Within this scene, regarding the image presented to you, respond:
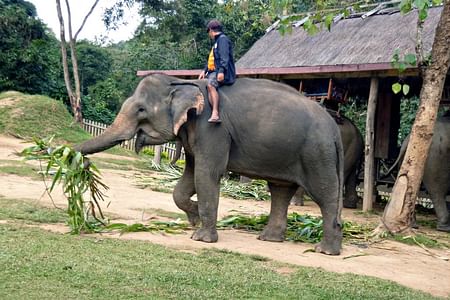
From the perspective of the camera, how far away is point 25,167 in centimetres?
1253

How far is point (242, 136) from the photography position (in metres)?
7.48

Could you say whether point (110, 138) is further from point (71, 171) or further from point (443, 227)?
point (443, 227)

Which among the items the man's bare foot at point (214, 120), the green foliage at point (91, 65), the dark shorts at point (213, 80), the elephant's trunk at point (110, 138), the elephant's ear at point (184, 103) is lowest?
the elephant's trunk at point (110, 138)

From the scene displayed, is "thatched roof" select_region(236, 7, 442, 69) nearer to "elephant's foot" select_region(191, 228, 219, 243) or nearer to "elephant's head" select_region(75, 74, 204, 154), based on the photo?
"elephant's head" select_region(75, 74, 204, 154)

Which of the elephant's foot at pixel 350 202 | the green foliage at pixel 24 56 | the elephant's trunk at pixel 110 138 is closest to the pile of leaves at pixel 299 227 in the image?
the elephant's trunk at pixel 110 138

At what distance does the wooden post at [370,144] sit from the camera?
11.6 metres

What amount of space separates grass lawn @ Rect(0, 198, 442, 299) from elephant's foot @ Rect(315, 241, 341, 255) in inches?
42.6

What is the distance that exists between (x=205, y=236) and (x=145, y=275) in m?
2.08

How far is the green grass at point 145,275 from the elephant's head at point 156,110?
56.7 inches

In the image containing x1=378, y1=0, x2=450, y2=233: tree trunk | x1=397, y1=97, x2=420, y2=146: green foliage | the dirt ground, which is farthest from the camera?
x1=397, y1=97, x2=420, y2=146: green foliage

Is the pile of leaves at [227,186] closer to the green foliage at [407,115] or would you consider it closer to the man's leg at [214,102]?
the man's leg at [214,102]

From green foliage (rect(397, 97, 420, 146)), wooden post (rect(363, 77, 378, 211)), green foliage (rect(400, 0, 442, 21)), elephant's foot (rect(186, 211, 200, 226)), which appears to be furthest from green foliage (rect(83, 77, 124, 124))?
green foliage (rect(400, 0, 442, 21))

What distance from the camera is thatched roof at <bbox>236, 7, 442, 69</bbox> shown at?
40.9 feet

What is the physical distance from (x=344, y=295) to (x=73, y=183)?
316cm
